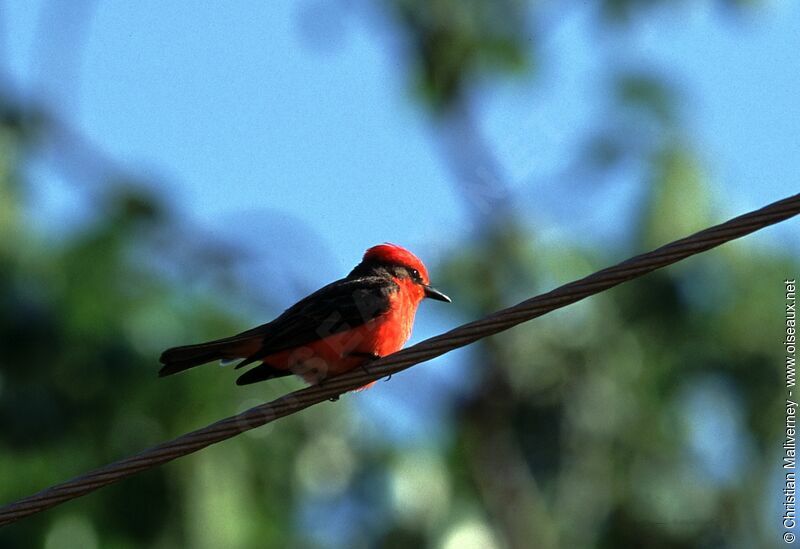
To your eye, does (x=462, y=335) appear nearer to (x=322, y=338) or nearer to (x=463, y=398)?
(x=322, y=338)

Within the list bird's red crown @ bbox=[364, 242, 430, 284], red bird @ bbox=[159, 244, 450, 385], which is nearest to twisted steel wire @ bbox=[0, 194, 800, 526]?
red bird @ bbox=[159, 244, 450, 385]

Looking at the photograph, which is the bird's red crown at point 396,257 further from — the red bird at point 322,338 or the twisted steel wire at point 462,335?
the twisted steel wire at point 462,335

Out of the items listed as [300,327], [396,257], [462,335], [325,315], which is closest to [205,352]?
[300,327]

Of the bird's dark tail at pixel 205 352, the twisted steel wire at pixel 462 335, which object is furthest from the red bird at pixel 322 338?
the twisted steel wire at pixel 462 335

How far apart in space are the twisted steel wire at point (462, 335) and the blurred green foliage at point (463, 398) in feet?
9.71

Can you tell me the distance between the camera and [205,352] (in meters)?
6.09

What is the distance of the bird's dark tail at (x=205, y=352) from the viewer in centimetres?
600

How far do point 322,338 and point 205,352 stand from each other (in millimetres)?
543

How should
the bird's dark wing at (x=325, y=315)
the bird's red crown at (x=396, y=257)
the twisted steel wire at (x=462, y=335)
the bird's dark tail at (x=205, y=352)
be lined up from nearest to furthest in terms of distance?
the twisted steel wire at (x=462, y=335) → the bird's dark tail at (x=205, y=352) → the bird's dark wing at (x=325, y=315) → the bird's red crown at (x=396, y=257)

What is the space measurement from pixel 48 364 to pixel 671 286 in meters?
4.66

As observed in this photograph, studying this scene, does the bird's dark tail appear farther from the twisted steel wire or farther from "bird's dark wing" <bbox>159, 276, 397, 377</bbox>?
the twisted steel wire

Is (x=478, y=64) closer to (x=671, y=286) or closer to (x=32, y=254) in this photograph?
(x=671, y=286)

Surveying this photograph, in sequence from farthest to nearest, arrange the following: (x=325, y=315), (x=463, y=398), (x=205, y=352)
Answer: (x=463, y=398)
(x=325, y=315)
(x=205, y=352)

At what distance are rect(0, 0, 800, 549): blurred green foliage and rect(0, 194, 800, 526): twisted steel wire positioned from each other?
296cm
